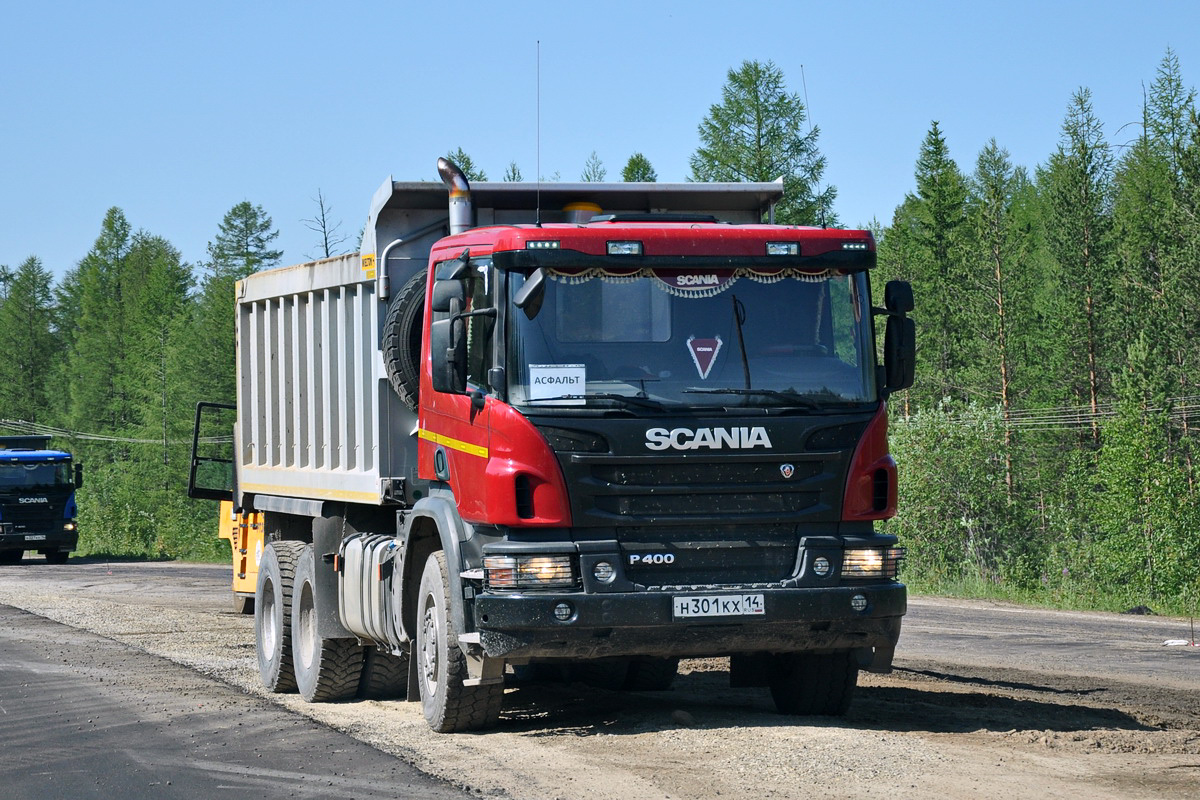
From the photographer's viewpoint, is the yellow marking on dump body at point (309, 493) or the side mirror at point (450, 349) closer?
the side mirror at point (450, 349)

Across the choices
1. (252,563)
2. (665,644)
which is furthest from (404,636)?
(252,563)

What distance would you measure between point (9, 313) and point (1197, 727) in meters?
101

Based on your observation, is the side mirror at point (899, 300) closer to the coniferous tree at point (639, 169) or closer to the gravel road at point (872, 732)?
the gravel road at point (872, 732)

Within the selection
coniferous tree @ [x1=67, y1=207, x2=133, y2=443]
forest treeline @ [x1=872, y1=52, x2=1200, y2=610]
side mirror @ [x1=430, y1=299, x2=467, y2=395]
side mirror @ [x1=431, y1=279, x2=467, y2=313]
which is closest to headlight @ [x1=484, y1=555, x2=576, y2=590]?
side mirror @ [x1=430, y1=299, x2=467, y2=395]

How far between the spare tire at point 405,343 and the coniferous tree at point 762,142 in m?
41.6

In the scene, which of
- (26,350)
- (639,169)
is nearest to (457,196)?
(639,169)

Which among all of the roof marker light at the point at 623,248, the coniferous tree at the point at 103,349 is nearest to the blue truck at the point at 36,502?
the roof marker light at the point at 623,248

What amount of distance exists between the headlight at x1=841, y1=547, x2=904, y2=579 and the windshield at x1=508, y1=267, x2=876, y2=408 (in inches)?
32.7

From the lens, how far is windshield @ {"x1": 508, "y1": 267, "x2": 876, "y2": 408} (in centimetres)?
824

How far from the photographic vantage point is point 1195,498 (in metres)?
35.8

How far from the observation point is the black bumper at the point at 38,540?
3744cm

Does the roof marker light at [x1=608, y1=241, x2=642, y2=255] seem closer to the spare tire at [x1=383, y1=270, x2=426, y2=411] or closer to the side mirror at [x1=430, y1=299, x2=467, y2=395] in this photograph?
the side mirror at [x1=430, y1=299, x2=467, y2=395]

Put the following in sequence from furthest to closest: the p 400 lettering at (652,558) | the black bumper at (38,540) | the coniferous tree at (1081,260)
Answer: the coniferous tree at (1081,260) → the black bumper at (38,540) → the p 400 lettering at (652,558)

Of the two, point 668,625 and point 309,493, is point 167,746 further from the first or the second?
point 309,493
